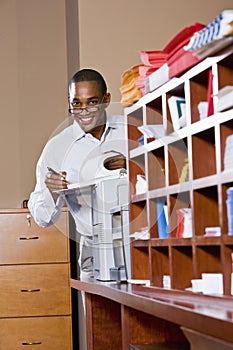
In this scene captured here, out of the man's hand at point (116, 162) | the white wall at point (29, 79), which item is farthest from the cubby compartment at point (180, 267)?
the white wall at point (29, 79)

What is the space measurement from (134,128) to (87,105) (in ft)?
1.57

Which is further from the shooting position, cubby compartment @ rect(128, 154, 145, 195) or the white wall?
the white wall

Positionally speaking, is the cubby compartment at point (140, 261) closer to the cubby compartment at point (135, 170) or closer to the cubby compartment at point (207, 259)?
the cubby compartment at point (135, 170)

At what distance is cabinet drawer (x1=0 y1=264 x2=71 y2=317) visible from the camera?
177 inches

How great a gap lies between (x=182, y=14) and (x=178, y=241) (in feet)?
7.93

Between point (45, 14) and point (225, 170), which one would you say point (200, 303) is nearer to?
point (225, 170)

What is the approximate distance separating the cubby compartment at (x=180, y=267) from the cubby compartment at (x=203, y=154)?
244mm

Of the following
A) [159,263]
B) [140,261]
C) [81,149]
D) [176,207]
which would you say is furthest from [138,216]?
[81,149]

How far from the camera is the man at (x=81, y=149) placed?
297cm

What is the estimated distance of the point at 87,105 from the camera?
2.99 meters

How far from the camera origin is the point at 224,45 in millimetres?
1428

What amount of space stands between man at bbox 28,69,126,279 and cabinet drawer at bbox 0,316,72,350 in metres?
1.29

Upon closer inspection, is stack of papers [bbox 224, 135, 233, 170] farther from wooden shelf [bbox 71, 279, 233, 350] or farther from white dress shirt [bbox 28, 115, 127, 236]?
white dress shirt [bbox 28, 115, 127, 236]

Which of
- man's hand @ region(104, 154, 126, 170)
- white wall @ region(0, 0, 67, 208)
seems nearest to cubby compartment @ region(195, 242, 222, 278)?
man's hand @ region(104, 154, 126, 170)
